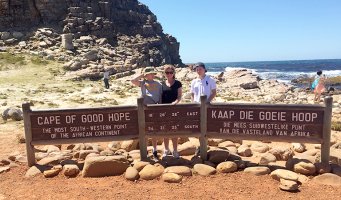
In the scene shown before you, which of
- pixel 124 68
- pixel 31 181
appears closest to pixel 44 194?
pixel 31 181

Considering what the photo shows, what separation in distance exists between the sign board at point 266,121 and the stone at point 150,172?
4.99 feet

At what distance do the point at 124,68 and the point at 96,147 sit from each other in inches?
1394

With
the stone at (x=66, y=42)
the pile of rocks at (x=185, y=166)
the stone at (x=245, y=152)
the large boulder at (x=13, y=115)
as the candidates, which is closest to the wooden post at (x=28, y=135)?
the pile of rocks at (x=185, y=166)

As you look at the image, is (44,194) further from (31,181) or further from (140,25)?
(140,25)

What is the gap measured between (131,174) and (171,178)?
87 centimetres

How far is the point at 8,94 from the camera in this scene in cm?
2502

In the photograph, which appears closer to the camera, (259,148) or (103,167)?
(103,167)

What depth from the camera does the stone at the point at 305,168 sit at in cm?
758

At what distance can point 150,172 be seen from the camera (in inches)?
299

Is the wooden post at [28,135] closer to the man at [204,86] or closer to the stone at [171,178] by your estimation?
the stone at [171,178]

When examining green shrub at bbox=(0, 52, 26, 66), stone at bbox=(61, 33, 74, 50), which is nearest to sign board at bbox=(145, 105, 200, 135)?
green shrub at bbox=(0, 52, 26, 66)

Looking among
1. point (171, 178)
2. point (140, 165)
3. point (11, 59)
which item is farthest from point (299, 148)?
point (11, 59)

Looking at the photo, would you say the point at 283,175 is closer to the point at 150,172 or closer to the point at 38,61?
the point at 150,172

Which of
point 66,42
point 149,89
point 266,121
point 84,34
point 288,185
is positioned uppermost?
point 84,34
